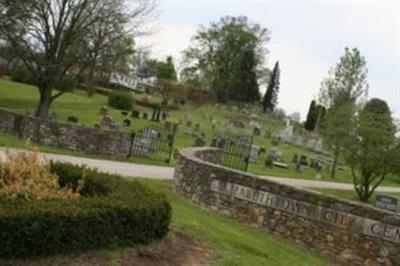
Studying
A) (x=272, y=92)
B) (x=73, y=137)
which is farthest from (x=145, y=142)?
(x=272, y=92)

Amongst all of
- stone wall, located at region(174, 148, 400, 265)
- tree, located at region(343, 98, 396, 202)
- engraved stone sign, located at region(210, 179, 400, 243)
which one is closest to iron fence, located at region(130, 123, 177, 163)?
tree, located at region(343, 98, 396, 202)

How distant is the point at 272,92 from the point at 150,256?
85.0 meters

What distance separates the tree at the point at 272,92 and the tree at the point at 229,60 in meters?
1.82

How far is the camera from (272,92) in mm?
92688

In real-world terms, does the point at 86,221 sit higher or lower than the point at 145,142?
lower

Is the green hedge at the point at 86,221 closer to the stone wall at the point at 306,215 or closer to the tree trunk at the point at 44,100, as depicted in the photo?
the stone wall at the point at 306,215

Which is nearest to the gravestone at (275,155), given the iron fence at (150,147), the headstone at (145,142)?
the iron fence at (150,147)

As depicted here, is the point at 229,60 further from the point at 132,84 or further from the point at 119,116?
the point at 119,116

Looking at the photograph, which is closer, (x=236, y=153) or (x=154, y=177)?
(x=154, y=177)

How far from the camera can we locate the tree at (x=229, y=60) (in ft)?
292

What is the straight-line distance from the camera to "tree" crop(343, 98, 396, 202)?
93.6 feet

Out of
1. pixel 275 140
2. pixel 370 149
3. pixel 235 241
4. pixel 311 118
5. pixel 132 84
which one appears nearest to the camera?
pixel 235 241

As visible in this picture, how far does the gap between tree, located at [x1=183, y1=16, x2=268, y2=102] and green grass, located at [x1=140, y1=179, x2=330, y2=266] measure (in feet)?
242

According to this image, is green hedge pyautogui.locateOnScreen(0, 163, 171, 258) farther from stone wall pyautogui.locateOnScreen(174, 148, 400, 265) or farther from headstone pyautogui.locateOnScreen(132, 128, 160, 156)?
headstone pyautogui.locateOnScreen(132, 128, 160, 156)
